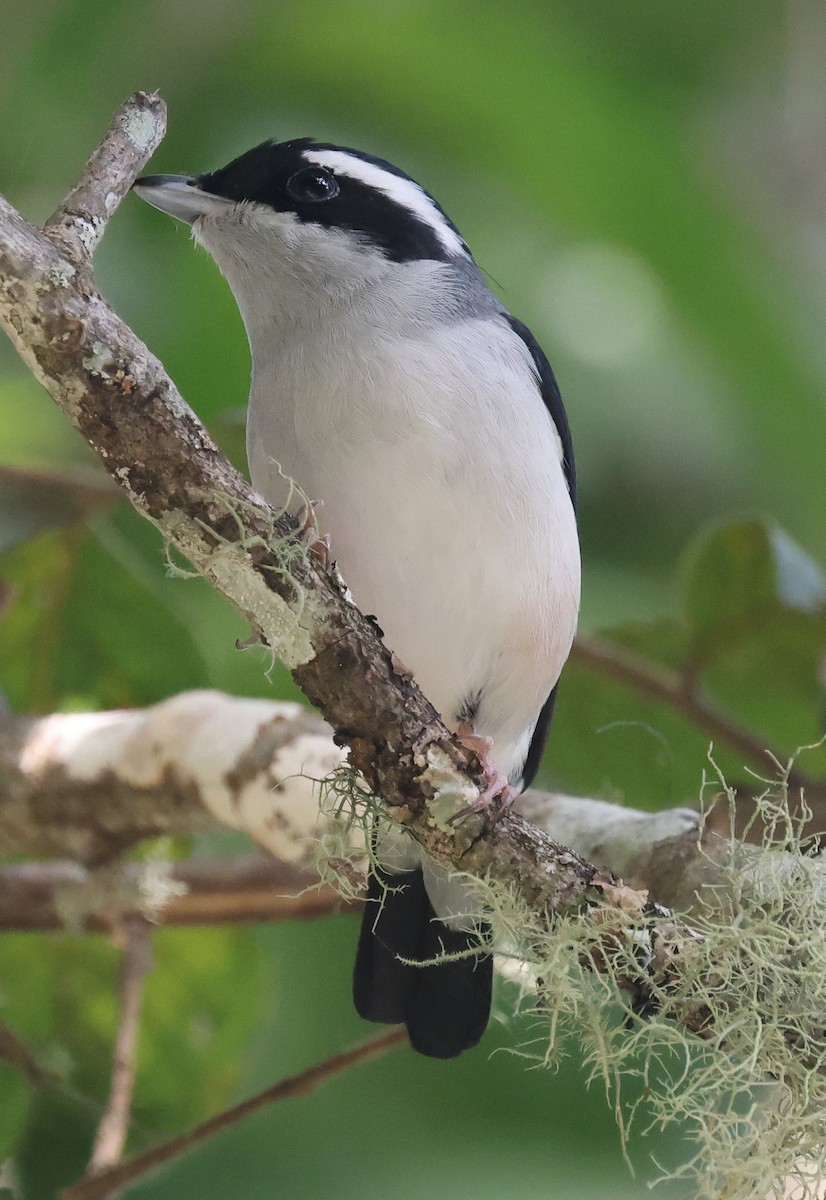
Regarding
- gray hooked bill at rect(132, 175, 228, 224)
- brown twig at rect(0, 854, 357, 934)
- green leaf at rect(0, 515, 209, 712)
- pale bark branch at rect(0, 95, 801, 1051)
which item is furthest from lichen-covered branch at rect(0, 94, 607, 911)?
green leaf at rect(0, 515, 209, 712)

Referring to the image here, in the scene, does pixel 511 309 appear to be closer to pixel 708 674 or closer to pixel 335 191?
pixel 708 674

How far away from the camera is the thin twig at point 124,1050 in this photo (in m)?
2.47

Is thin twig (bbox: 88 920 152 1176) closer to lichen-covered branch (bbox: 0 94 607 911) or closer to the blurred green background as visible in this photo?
the blurred green background

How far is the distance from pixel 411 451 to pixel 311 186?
59 centimetres

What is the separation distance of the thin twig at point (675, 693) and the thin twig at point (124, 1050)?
1.08 m

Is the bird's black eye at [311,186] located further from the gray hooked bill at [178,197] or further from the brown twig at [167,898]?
the brown twig at [167,898]

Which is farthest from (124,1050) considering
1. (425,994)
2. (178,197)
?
(178,197)

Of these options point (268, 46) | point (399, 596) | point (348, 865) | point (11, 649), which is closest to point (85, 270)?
point (399, 596)

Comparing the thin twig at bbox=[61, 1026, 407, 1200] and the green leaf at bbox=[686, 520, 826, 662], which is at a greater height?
the green leaf at bbox=[686, 520, 826, 662]

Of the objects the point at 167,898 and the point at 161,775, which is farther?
the point at 167,898

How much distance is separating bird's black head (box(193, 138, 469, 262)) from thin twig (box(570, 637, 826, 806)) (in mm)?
929

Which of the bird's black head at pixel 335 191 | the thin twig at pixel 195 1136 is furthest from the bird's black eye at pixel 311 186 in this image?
the thin twig at pixel 195 1136

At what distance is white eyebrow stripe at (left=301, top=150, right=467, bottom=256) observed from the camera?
2295 millimetres

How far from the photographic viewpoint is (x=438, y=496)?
1.99 m
